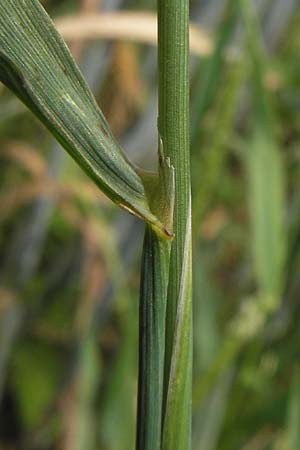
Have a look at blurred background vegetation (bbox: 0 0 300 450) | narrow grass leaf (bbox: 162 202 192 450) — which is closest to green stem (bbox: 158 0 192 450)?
narrow grass leaf (bbox: 162 202 192 450)

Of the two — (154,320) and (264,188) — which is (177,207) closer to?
(154,320)

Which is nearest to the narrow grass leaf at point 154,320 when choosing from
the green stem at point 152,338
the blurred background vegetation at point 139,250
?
the green stem at point 152,338

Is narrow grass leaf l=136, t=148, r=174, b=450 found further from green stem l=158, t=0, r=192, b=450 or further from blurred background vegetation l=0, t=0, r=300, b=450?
blurred background vegetation l=0, t=0, r=300, b=450

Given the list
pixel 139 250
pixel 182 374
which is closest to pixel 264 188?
pixel 139 250

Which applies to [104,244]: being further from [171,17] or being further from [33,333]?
[171,17]

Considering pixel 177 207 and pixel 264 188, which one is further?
pixel 264 188

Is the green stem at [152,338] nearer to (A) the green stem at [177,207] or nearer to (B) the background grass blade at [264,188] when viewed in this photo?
(A) the green stem at [177,207]

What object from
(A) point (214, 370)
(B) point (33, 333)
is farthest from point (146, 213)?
(B) point (33, 333)
